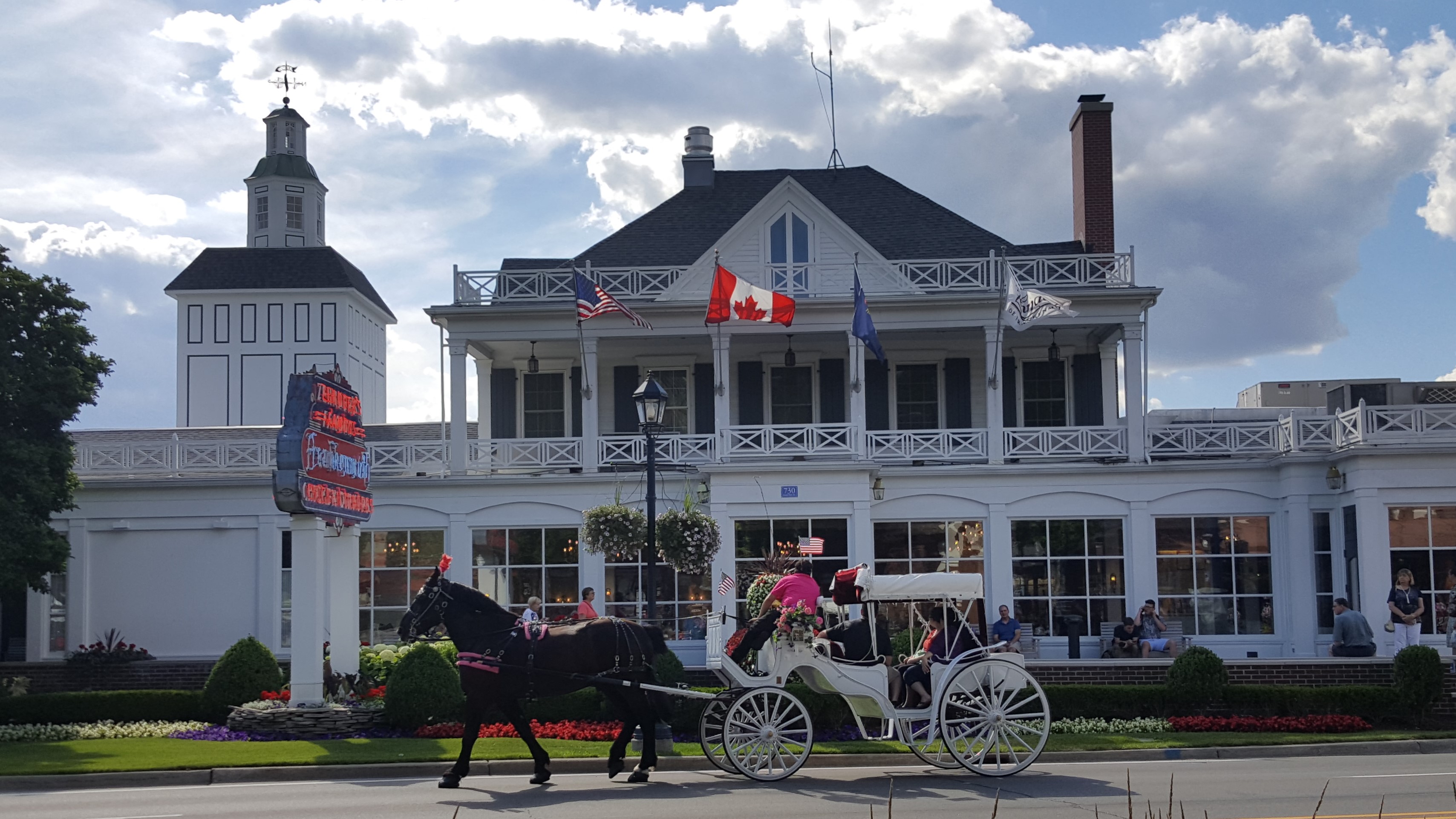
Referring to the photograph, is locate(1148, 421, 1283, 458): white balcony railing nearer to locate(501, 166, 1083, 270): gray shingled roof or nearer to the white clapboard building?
the white clapboard building

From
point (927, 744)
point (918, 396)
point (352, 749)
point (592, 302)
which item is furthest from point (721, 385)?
point (927, 744)

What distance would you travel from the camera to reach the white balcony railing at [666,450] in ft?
92.2

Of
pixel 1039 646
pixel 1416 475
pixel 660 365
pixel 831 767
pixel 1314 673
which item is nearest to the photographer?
pixel 831 767

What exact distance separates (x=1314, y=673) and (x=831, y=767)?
9.01 metres

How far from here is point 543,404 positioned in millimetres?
32281

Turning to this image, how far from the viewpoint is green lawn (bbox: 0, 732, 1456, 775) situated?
49.6 ft

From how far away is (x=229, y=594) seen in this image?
91.1 ft

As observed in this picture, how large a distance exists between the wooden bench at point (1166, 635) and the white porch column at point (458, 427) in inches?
530

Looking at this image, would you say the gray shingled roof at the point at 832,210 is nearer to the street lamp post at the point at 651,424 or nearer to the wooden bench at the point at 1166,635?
the wooden bench at the point at 1166,635

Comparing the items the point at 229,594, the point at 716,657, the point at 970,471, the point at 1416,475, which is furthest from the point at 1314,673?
the point at 229,594

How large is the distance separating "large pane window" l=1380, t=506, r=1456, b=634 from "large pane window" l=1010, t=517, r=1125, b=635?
5078 mm

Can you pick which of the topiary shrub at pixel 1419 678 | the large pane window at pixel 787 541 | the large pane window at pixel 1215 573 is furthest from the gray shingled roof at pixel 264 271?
the topiary shrub at pixel 1419 678

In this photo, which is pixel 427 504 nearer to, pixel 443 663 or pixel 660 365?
pixel 660 365

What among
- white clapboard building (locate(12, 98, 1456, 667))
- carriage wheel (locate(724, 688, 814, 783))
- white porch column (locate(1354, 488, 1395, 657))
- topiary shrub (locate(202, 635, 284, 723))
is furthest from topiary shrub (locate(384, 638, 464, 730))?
white porch column (locate(1354, 488, 1395, 657))
